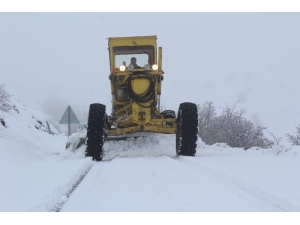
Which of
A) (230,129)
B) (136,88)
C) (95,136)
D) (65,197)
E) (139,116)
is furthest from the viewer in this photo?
(230,129)

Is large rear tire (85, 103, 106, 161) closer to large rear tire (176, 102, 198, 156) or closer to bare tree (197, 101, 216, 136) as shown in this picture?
large rear tire (176, 102, 198, 156)

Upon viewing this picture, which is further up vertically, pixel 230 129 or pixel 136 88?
pixel 136 88

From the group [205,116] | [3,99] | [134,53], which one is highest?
[134,53]

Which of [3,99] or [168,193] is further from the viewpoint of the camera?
[3,99]

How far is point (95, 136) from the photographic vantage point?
7164mm

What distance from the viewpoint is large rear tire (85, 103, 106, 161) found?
23.4ft

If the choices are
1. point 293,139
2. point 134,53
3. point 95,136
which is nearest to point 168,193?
point 95,136

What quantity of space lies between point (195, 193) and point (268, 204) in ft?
2.42

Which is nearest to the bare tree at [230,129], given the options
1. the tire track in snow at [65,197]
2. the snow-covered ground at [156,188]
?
the snow-covered ground at [156,188]

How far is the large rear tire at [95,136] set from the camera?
714 cm

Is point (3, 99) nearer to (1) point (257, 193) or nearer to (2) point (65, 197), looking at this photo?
(2) point (65, 197)

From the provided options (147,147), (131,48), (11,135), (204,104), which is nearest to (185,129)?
(147,147)

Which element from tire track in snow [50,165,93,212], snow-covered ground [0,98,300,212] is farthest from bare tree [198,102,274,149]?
tire track in snow [50,165,93,212]

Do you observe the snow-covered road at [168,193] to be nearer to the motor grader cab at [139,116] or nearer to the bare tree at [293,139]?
the motor grader cab at [139,116]
